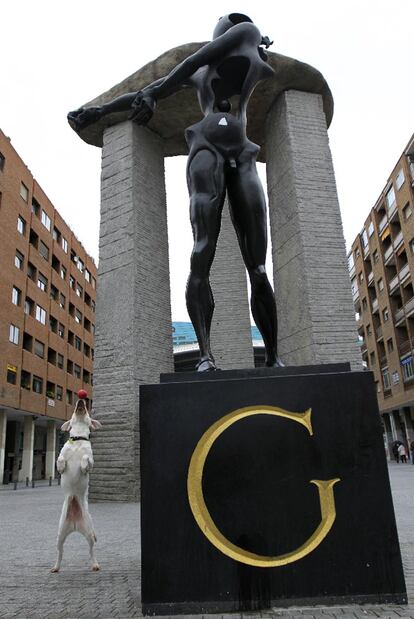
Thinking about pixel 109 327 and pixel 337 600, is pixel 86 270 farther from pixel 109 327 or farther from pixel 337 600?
pixel 337 600

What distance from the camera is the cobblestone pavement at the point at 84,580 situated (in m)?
2.98

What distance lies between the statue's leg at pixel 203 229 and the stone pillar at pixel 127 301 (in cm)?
785

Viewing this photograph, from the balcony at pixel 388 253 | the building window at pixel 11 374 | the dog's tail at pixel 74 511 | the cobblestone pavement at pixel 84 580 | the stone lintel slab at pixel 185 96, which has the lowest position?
the cobblestone pavement at pixel 84 580

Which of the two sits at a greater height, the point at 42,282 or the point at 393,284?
the point at 42,282

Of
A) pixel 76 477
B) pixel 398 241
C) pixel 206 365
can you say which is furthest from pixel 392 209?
pixel 206 365

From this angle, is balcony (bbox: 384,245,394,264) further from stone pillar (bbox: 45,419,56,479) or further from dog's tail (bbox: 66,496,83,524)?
dog's tail (bbox: 66,496,83,524)

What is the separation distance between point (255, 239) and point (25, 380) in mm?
32319

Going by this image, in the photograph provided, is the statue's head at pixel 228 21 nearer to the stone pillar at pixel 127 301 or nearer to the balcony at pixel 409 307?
the stone pillar at pixel 127 301

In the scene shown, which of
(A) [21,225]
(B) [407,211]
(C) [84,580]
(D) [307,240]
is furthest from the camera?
(B) [407,211]

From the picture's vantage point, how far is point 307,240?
12305mm

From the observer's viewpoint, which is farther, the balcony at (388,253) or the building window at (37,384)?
the balcony at (388,253)

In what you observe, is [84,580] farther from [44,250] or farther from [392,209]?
[392,209]

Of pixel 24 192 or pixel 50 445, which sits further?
pixel 50 445

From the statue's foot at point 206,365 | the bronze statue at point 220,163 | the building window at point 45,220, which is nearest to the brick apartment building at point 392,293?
the building window at point 45,220
